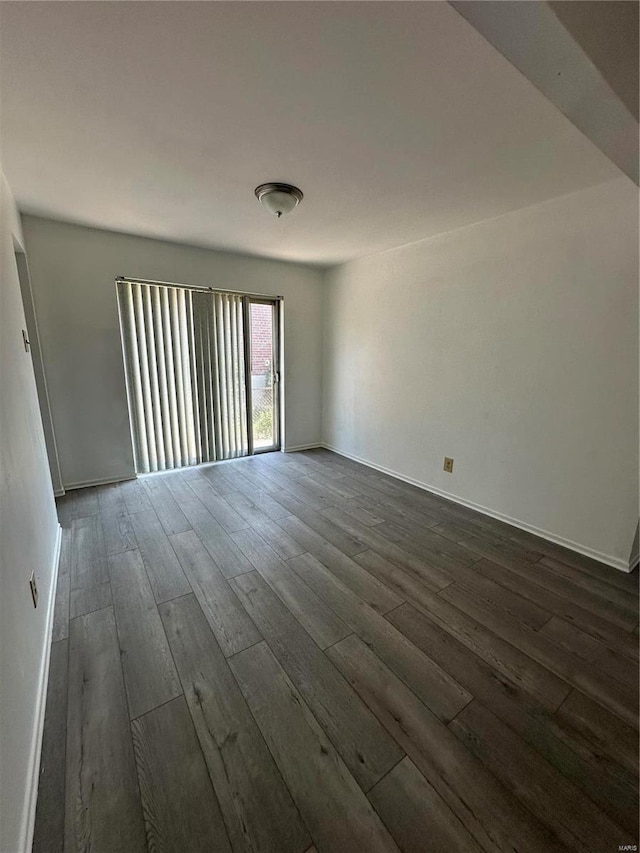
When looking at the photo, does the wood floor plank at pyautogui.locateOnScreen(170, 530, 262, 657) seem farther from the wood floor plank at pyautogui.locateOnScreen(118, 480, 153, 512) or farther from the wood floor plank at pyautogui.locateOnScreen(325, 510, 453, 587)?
the wood floor plank at pyautogui.locateOnScreen(325, 510, 453, 587)

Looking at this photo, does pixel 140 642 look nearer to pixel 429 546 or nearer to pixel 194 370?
pixel 429 546

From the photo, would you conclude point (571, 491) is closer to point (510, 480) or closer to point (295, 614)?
point (510, 480)

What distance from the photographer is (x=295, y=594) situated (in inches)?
72.2

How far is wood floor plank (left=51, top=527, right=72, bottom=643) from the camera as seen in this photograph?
1.59 m

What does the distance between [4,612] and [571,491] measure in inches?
116

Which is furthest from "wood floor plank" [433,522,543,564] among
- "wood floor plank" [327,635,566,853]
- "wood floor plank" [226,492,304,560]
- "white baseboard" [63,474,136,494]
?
"white baseboard" [63,474,136,494]

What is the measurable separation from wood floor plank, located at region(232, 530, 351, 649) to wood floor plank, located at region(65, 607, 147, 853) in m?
0.77

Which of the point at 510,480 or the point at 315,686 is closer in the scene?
the point at 315,686

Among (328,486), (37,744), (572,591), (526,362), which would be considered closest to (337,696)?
(37,744)

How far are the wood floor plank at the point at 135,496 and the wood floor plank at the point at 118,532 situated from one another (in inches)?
4.5

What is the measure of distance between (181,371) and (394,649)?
3.16 meters

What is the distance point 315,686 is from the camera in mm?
1335

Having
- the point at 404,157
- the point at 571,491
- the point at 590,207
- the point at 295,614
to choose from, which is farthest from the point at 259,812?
the point at 590,207

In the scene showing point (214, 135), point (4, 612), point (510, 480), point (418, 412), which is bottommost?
point (510, 480)
